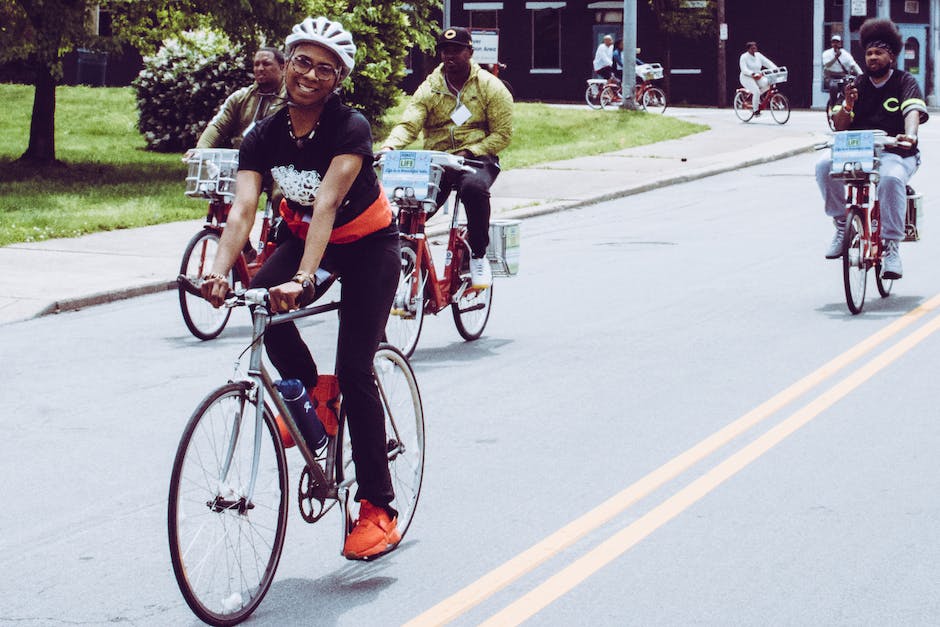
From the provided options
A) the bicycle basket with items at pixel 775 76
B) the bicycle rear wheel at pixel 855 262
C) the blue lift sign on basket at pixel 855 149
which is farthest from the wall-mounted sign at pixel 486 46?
the bicycle rear wheel at pixel 855 262

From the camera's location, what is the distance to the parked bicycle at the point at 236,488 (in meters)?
4.62

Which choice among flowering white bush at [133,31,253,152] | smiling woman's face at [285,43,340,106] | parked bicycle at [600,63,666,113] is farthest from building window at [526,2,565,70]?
smiling woman's face at [285,43,340,106]

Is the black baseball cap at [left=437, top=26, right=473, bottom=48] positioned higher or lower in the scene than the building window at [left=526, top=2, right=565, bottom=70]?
lower

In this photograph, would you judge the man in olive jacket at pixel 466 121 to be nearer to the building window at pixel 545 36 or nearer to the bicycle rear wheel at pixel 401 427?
the bicycle rear wheel at pixel 401 427

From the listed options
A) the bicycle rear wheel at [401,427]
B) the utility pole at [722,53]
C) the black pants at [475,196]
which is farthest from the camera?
the utility pole at [722,53]

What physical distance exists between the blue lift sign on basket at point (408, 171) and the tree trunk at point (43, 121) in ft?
45.9

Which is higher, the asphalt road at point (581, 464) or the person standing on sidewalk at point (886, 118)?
the person standing on sidewalk at point (886, 118)

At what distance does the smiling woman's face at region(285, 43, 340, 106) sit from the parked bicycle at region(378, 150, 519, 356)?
363cm

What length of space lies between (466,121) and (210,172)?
1653 millimetres

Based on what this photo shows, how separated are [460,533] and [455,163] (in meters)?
3.88

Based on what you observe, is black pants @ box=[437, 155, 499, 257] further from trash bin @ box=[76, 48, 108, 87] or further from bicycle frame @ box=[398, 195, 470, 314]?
trash bin @ box=[76, 48, 108, 87]

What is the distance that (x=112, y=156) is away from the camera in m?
24.4

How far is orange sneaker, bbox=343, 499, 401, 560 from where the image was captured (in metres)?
5.32

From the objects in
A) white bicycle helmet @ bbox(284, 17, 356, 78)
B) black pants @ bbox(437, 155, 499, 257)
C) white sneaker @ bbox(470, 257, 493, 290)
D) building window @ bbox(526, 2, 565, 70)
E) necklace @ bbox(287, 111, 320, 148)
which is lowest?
white sneaker @ bbox(470, 257, 493, 290)
